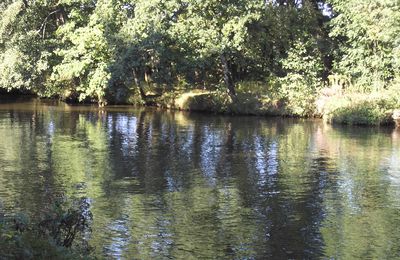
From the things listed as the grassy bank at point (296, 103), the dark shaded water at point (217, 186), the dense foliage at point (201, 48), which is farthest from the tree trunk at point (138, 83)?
the dark shaded water at point (217, 186)

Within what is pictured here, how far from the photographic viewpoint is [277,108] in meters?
38.7

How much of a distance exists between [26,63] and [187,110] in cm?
1459

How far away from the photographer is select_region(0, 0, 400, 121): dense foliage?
39125mm

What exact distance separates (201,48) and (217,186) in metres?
25.5

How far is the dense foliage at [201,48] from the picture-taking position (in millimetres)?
39125

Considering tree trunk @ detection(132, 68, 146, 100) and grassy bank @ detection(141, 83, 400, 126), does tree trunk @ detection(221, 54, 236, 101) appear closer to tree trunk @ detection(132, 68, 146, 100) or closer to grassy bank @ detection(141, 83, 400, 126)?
grassy bank @ detection(141, 83, 400, 126)

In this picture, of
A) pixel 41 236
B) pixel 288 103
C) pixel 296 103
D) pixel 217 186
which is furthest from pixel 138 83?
pixel 41 236

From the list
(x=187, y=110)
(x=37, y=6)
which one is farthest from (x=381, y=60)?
(x=37, y=6)

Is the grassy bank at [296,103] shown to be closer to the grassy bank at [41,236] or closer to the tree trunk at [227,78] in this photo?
the tree trunk at [227,78]

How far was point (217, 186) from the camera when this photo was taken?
1609 centimetres

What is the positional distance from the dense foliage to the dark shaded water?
35.8 ft

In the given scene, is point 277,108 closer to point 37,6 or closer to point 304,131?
point 304,131

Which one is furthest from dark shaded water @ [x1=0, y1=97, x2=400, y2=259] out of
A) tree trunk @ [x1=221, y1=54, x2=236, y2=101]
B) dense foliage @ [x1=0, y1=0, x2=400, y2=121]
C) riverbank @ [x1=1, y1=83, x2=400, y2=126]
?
tree trunk @ [x1=221, y1=54, x2=236, y2=101]

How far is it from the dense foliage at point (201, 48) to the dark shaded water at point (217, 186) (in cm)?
1091
